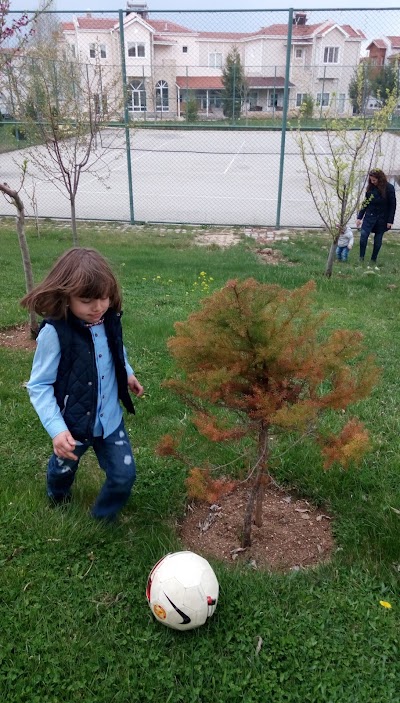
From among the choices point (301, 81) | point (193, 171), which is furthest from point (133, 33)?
point (193, 171)

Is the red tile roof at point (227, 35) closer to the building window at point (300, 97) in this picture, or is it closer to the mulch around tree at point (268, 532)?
the building window at point (300, 97)

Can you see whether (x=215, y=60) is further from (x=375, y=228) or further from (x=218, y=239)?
(x=375, y=228)

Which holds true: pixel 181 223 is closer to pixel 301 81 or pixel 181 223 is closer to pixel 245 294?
pixel 301 81

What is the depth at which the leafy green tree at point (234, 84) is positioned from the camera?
11.0 m

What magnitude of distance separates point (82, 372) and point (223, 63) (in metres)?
10.7

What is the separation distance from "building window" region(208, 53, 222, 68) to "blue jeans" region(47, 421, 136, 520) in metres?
10.7

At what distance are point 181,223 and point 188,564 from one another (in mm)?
9984

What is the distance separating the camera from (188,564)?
7.79 ft

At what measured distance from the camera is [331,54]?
38.6 feet

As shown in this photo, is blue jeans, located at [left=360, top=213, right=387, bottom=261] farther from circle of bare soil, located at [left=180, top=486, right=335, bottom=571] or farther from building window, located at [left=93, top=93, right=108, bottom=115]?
circle of bare soil, located at [left=180, top=486, right=335, bottom=571]

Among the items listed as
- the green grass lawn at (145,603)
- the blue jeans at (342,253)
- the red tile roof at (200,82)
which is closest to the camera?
the green grass lawn at (145,603)

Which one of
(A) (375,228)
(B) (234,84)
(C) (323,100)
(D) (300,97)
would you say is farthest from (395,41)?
(A) (375,228)

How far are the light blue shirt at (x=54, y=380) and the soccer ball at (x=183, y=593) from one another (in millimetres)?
735

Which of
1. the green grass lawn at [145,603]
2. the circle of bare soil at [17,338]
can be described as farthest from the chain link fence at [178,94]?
the green grass lawn at [145,603]
